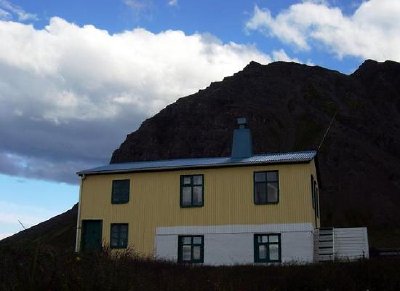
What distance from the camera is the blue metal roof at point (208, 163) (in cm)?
2545

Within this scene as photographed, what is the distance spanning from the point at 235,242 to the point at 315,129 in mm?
93458

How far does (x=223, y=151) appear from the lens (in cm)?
10500

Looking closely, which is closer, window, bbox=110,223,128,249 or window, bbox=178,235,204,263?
window, bbox=178,235,204,263

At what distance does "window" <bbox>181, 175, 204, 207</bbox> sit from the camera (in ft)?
87.5

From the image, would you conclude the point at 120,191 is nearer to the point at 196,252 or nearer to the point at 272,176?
the point at 196,252

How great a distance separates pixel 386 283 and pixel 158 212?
15116 mm

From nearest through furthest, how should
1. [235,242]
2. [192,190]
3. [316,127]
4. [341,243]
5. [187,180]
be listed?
[341,243]
[235,242]
[192,190]
[187,180]
[316,127]

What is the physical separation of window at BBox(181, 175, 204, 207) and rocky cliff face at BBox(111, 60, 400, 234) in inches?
2236

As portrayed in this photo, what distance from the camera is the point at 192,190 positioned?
26.8 meters

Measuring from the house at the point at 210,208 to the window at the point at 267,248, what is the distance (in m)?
0.04

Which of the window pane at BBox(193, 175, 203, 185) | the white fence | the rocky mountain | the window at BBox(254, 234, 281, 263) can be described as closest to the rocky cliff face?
the rocky mountain

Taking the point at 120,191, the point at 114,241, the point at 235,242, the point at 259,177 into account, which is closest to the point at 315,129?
the point at 120,191

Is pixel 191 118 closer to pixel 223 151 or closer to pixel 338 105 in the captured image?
pixel 223 151

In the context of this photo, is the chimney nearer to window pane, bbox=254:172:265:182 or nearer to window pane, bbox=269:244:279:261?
window pane, bbox=254:172:265:182
